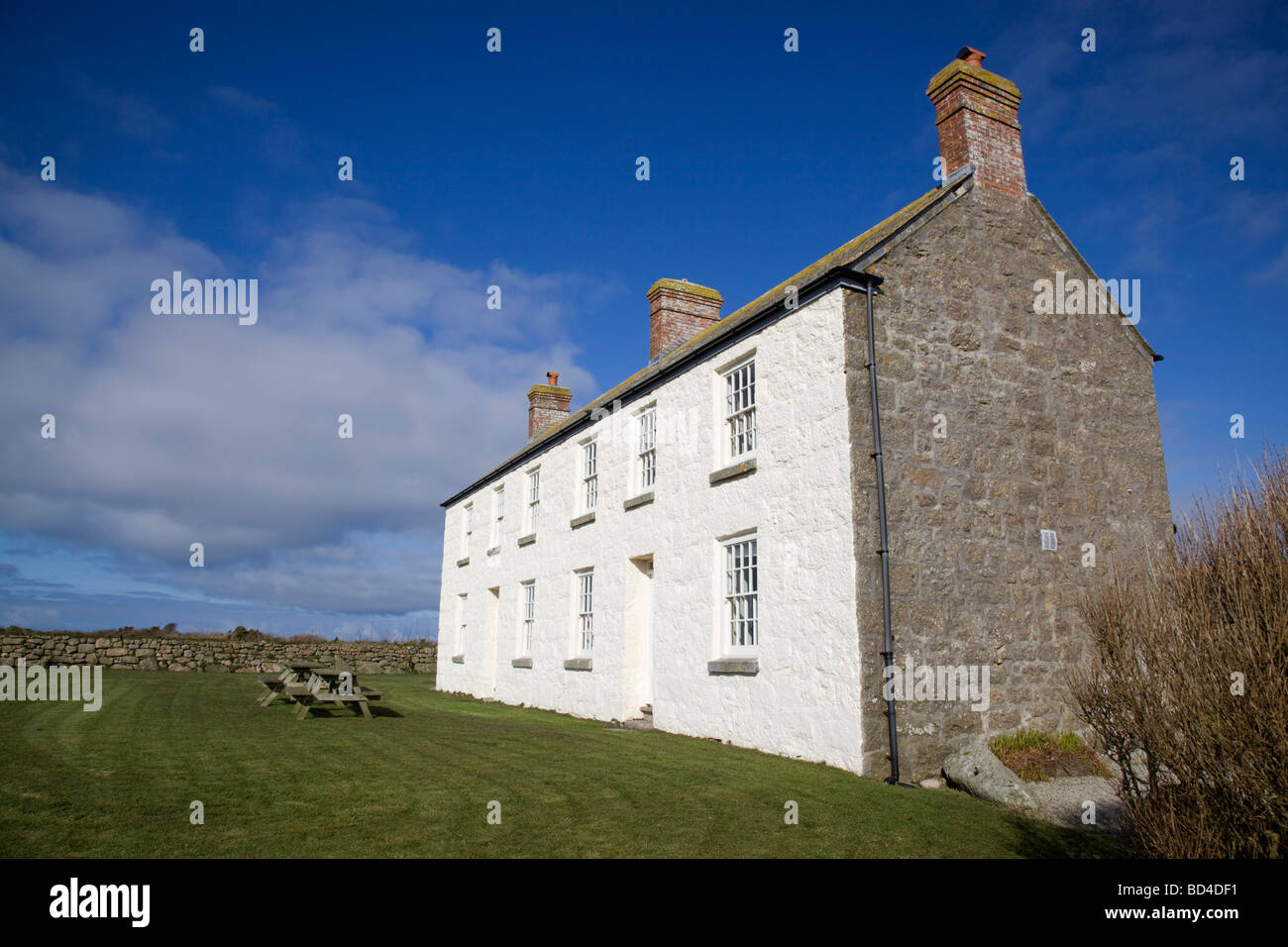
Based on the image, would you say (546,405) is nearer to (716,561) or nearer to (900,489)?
(716,561)

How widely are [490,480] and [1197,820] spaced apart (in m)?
19.3

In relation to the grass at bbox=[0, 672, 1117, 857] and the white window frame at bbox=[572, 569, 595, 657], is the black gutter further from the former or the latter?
the grass at bbox=[0, 672, 1117, 857]

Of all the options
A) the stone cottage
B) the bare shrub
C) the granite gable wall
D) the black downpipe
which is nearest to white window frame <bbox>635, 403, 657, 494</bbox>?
the stone cottage

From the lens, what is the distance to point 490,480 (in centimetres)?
2258

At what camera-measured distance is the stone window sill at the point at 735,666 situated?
11.0m

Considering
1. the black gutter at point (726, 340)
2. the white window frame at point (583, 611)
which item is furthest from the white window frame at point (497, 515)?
the white window frame at point (583, 611)

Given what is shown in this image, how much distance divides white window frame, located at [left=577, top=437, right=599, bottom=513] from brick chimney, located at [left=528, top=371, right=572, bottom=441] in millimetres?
8118

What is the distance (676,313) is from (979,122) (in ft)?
25.5

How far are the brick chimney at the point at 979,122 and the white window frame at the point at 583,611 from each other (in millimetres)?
9808

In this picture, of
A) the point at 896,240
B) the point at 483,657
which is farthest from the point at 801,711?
the point at 483,657

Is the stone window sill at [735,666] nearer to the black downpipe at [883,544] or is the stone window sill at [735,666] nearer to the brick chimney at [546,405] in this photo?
the black downpipe at [883,544]

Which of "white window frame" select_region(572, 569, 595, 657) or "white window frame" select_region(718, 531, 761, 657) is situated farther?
"white window frame" select_region(572, 569, 595, 657)

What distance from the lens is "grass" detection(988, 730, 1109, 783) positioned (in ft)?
31.2

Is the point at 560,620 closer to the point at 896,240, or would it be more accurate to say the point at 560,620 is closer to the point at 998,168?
the point at 896,240
